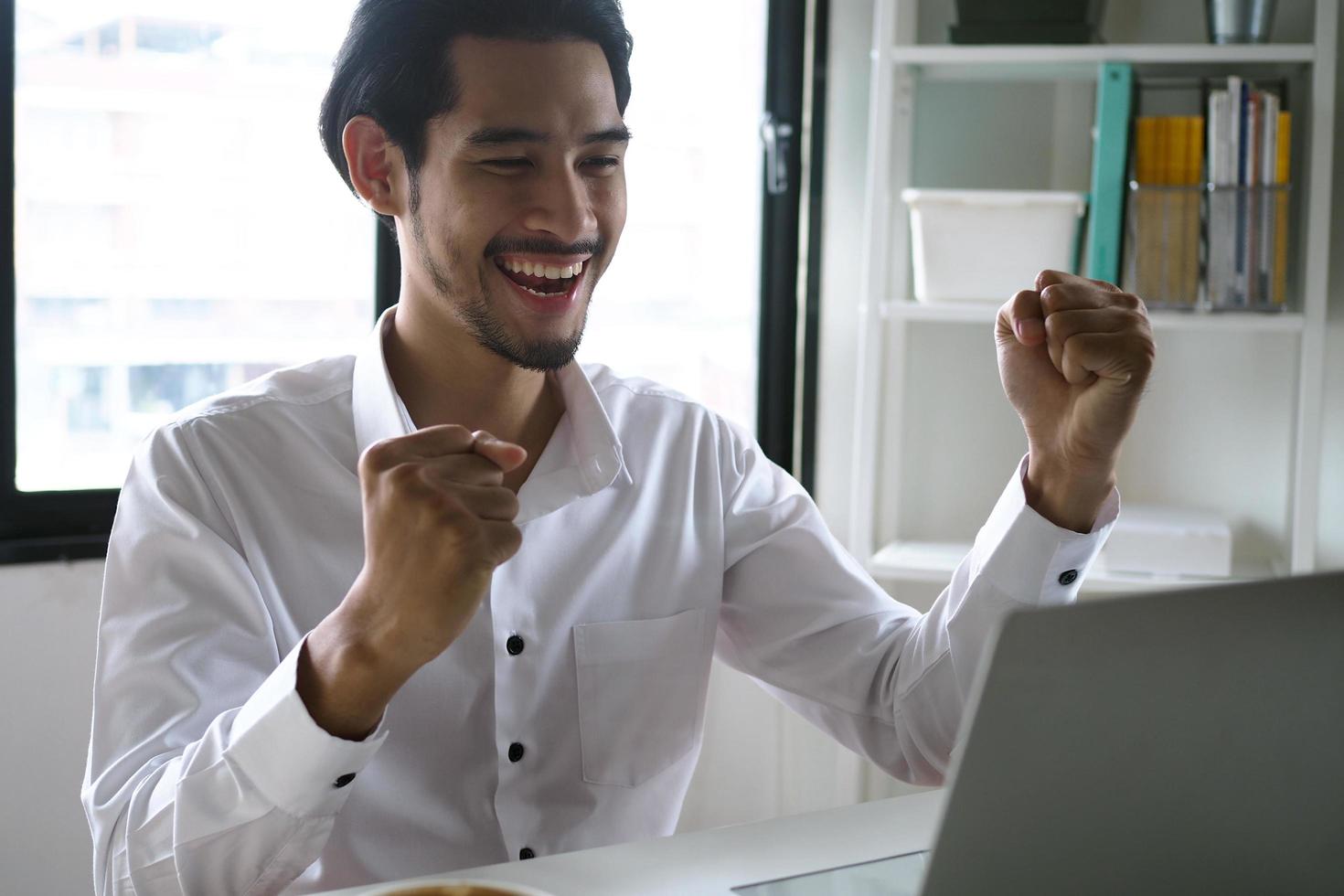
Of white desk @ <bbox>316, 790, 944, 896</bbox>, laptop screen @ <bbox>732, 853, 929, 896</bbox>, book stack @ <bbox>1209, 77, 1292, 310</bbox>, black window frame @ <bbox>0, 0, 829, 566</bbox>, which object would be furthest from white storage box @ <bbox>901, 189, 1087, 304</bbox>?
laptop screen @ <bbox>732, 853, 929, 896</bbox>

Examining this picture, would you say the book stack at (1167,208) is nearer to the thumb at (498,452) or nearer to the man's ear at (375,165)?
the man's ear at (375,165)

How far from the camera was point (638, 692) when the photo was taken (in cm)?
133

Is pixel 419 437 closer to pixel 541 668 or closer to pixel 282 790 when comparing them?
pixel 282 790

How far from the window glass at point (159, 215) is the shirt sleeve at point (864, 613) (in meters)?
0.93

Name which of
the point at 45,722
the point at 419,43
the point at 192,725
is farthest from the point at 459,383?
the point at 45,722

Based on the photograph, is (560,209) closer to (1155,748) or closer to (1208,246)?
(1155,748)

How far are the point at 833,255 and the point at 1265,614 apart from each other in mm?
1865

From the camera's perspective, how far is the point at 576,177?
4.37 ft

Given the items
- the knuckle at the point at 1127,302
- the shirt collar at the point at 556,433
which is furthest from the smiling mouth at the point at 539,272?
the knuckle at the point at 1127,302

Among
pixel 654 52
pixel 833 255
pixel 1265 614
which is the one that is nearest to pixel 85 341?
pixel 654 52

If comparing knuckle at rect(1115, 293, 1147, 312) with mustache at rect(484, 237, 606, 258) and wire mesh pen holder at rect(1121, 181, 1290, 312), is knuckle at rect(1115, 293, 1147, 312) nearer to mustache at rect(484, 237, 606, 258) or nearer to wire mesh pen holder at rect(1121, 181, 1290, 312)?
mustache at rect(484, 237, 606, 258)

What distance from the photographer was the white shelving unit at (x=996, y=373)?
1941 mm

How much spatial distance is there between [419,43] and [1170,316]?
122cm

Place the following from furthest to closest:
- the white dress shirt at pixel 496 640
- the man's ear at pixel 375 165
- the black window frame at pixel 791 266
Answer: the black window frame at pixel 791 266 < the man's ear at pixel 375 165 < the white dress shirt at pixel 496 640
